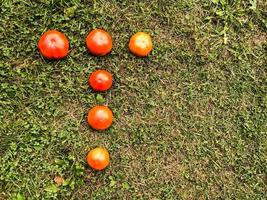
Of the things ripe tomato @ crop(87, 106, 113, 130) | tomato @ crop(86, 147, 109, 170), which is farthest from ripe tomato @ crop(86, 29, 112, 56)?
tomato @ crop(86, 147, 109, 170)

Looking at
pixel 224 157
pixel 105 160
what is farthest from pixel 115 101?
pixel 224 157

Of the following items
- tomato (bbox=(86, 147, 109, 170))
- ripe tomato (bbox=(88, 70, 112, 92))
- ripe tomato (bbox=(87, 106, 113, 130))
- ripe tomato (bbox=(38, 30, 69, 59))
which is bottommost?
tomato (bbox=(86, 147, 109, 170))

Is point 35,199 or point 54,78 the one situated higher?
point 54,78

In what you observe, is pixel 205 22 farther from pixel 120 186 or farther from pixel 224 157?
pixel 120 186

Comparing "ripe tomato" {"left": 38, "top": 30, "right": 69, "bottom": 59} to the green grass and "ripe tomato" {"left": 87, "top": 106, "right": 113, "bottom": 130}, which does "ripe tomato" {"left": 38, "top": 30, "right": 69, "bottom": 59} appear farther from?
"ripe tomato" {"left": 87, "top": 106, "right": 113, "bottom": 130}

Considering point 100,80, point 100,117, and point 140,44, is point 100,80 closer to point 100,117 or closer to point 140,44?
point 100,117

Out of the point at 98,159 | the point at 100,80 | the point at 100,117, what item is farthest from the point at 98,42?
Result: the point at 98,159
